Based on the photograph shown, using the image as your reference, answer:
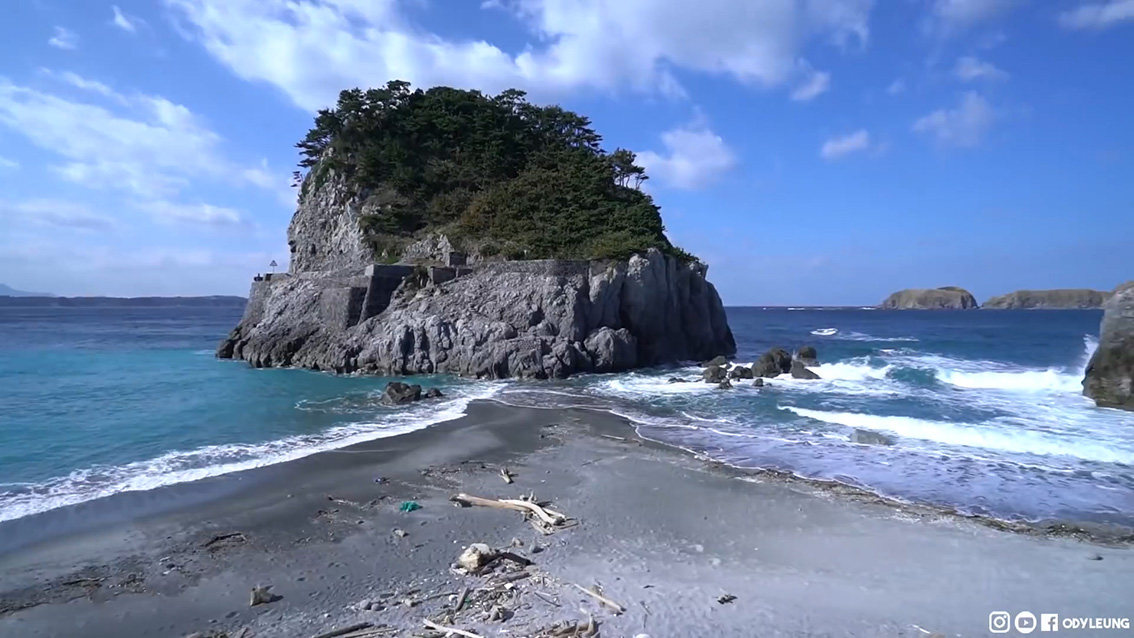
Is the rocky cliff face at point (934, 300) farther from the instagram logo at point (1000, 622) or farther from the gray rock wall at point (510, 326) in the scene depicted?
the instagram logo at point (1000, 622)

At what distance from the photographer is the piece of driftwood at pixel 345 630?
6633 mm

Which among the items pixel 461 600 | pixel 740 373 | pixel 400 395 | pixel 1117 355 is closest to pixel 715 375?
pixel 740 373

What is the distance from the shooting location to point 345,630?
6.72 meters

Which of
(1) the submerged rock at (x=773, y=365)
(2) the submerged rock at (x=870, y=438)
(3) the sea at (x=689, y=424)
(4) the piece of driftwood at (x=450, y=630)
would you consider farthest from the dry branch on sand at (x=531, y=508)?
(1) the submerged rock at (x=773, y=365)

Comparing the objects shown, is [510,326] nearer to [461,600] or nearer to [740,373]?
[740,373]

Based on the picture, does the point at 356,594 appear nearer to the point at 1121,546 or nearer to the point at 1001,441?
the point at 1121,546

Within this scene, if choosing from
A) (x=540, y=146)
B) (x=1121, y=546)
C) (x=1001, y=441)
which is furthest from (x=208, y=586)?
(x=540, y=146)

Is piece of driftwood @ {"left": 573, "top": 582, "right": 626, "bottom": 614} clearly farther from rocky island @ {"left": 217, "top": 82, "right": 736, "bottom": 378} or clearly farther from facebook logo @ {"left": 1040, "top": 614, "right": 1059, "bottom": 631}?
rocky island @ {"left": 217, "top": 82, "right": 736, "bottom": 378}

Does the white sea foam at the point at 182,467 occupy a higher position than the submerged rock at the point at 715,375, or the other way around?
the submerged rock at the point at 715,375

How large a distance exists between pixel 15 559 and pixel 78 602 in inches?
90.6

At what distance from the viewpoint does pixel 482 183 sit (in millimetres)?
46000

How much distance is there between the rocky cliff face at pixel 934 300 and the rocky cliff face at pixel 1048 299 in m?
6.68

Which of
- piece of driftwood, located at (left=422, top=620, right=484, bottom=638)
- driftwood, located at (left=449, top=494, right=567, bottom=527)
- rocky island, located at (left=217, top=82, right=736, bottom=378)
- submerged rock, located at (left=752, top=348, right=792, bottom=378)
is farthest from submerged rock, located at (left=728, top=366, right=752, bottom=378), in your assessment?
piece of driftwood, located at (left=422, top=620, right=484, bottom=638)

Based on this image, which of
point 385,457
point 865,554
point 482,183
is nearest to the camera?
point 865,554
